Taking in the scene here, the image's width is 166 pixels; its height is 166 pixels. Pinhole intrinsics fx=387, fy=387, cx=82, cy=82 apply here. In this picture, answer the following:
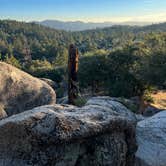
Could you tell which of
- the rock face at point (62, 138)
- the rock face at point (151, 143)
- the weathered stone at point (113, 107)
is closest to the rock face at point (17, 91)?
the weathered stone at point (113, 107)

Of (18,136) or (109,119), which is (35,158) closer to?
(18,136)

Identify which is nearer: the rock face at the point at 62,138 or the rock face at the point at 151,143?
the rock face at the point at 62,138

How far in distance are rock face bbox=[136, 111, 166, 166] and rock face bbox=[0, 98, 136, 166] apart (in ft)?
3.00

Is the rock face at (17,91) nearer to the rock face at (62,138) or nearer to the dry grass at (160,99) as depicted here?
the rock face at (62,138)

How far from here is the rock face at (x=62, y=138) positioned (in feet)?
21.2

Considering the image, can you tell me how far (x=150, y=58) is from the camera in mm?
45375

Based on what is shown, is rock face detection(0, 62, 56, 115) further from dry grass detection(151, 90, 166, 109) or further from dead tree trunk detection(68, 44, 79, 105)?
dry grass detection(151, 90, 166, 109)

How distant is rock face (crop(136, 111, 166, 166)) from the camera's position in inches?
332

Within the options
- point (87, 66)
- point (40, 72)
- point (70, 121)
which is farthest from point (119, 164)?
point (40, 72)

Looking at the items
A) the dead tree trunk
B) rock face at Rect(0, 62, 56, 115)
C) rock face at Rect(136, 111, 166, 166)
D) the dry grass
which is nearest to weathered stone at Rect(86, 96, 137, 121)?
rock face at Rect(136, 111, 166, 166)

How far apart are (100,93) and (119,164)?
50.0 meters

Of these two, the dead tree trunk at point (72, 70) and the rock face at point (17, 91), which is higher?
the dead tree trunk at point (72, 70)

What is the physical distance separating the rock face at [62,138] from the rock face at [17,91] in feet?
26.1

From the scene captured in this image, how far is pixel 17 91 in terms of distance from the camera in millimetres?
15461
